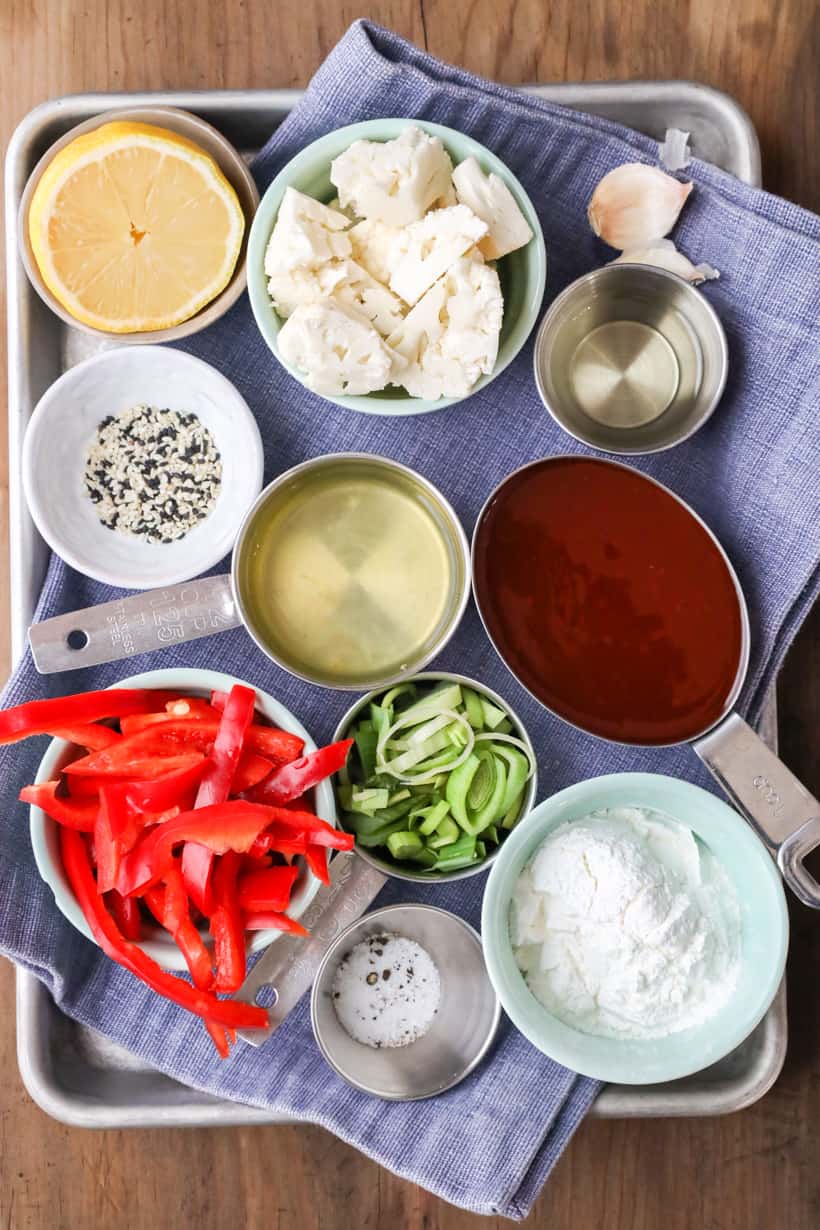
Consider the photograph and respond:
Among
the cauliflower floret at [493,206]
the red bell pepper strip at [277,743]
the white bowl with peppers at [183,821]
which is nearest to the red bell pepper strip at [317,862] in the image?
the white bowl with peppers at [183,821]

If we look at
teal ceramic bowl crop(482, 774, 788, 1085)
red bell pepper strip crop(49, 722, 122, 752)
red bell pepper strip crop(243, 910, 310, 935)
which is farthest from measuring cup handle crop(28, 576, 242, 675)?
teal ceramic bowl crop(482, 774, 788, 1085)

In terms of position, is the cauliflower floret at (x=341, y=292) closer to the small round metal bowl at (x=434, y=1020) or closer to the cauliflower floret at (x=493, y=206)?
the cauliflower floret at (x=493, y=206)

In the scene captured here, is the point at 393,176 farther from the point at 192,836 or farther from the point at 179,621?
the point at 192,836

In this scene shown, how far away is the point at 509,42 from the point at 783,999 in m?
1.29

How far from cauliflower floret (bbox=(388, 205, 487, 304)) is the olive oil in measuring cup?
0.21m

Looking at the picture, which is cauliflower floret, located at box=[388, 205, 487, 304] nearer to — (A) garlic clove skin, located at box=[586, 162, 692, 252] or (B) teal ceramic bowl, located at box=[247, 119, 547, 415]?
(B) teal ceramic bowl, located at box=[247, 119, 547, 415]

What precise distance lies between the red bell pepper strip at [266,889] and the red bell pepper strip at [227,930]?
0.04 feet

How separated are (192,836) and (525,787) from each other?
40 centimetres

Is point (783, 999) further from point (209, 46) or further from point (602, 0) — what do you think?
point (209, 46)

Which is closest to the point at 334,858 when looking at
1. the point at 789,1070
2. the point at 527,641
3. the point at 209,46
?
the point at 527,641

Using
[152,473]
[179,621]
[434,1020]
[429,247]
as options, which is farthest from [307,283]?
[434,1020]

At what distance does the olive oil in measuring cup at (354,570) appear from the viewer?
1292 mm

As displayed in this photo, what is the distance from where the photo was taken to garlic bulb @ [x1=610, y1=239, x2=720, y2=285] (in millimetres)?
1271

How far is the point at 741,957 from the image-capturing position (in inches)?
47.6
